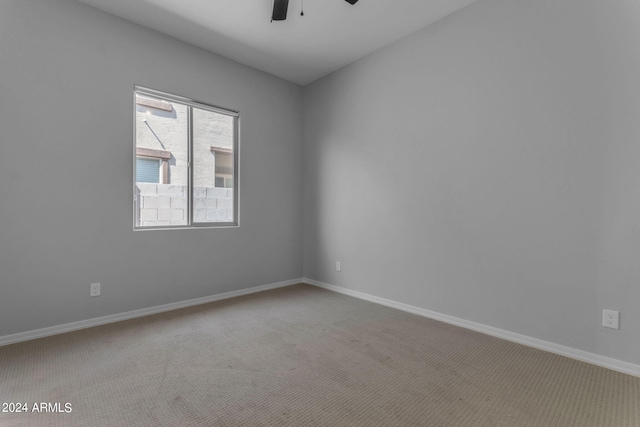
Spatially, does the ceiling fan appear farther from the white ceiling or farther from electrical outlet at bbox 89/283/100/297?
electrical outlet at bbox 89/283/100/297

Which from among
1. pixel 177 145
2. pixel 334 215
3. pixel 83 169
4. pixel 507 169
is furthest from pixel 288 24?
pixel 507 169

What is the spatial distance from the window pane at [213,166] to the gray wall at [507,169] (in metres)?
1.45

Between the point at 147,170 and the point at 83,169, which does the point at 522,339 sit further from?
the point at 83,169

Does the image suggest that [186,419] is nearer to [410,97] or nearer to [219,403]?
[219,403]

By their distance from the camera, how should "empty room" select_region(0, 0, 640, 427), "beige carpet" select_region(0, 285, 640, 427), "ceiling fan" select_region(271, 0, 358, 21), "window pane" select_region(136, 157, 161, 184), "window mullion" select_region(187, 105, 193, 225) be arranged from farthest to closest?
"window mullion" select_region(187, 105, 193, 225)
"window pane" select_region(136, 157, 161, 184)
"ceiling fan" select_region(271, 0, 358, 21)
"empty room" select_region(0, 0, 640, 427)
"beige carpet" select_region(0, 285, 640, 427)

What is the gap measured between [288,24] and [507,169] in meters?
2.40

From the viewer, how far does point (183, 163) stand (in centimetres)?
346

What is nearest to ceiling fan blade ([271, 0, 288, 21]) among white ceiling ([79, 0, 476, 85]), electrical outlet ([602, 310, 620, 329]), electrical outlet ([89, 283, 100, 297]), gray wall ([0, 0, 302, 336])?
white ceiling ([79, 0, 476, 85])

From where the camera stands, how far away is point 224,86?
3.71 m

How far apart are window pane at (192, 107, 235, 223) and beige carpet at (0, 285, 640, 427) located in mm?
1322

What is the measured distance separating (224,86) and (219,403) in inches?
128

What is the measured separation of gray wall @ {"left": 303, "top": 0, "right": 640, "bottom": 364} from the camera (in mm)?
2117

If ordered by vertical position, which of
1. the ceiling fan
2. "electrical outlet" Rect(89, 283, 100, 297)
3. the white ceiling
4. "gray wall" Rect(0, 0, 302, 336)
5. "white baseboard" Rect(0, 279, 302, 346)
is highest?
the white ceiling

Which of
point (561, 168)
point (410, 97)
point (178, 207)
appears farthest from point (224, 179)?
point (561, 168)
